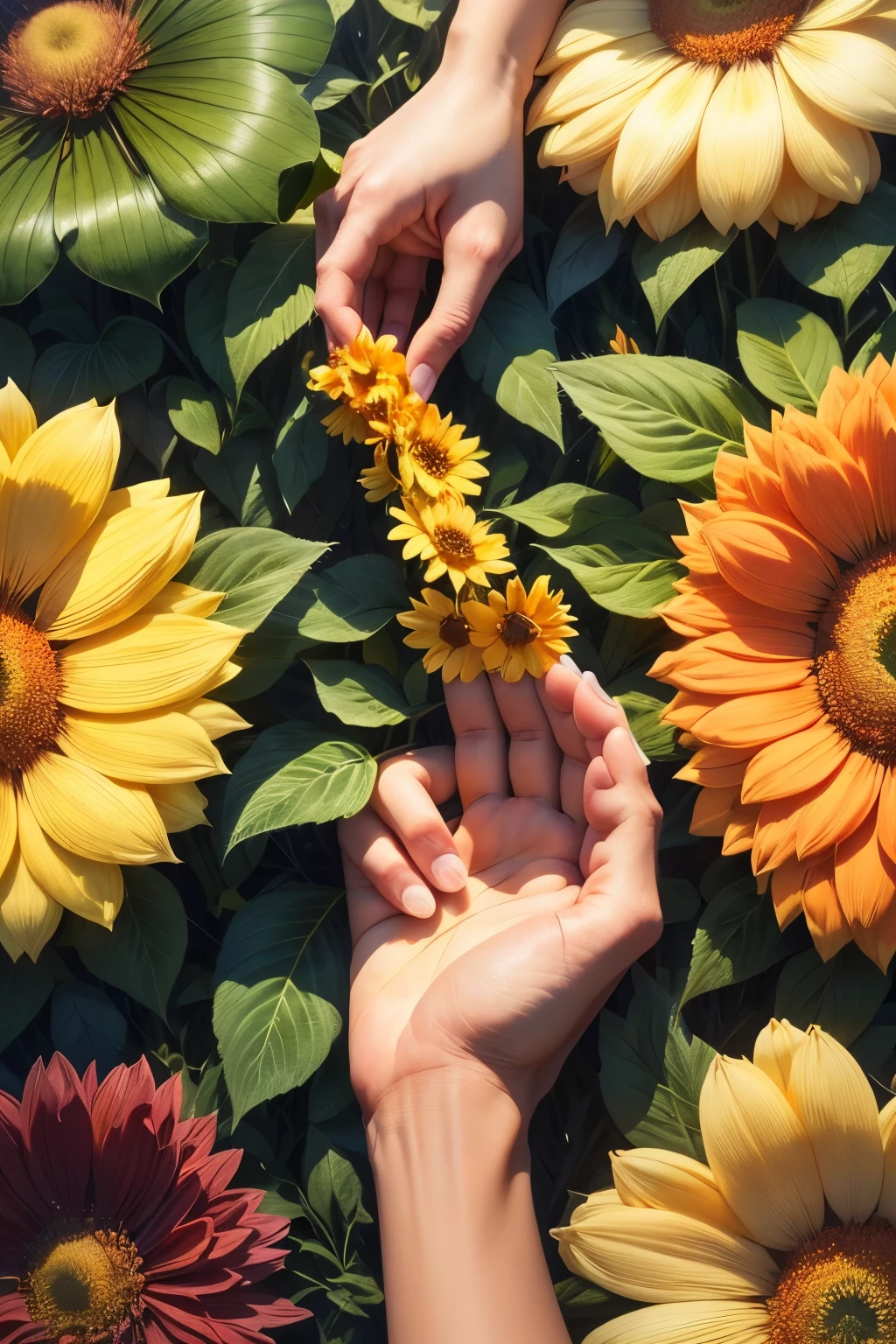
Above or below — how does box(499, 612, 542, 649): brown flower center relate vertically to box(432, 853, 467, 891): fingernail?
above

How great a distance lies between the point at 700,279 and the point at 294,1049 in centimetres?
37

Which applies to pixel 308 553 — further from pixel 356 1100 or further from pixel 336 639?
pixel 356 1100

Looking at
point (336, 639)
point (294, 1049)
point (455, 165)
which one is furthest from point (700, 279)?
point (294, 1049)

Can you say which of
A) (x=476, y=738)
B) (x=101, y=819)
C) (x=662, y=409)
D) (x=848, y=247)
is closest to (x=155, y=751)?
(x=101, y=819)

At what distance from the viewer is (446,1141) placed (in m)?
0.43

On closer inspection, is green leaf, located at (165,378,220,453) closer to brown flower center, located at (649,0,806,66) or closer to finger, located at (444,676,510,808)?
finger, located at (444,676,510,808)

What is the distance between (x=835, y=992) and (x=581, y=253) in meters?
0.33

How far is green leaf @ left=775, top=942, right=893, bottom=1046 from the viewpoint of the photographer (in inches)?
17.4

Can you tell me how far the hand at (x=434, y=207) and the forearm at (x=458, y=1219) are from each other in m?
0.29

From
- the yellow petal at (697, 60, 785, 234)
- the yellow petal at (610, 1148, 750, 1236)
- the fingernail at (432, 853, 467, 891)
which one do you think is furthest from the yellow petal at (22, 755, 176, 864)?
the yellow petal at (697, 60, 785, 234)

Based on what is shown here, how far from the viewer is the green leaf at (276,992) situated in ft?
1.46

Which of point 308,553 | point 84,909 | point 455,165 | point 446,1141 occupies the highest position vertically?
point 455,165

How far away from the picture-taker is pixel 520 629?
1.44ft

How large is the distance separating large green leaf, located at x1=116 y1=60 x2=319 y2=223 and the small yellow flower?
18 cm
